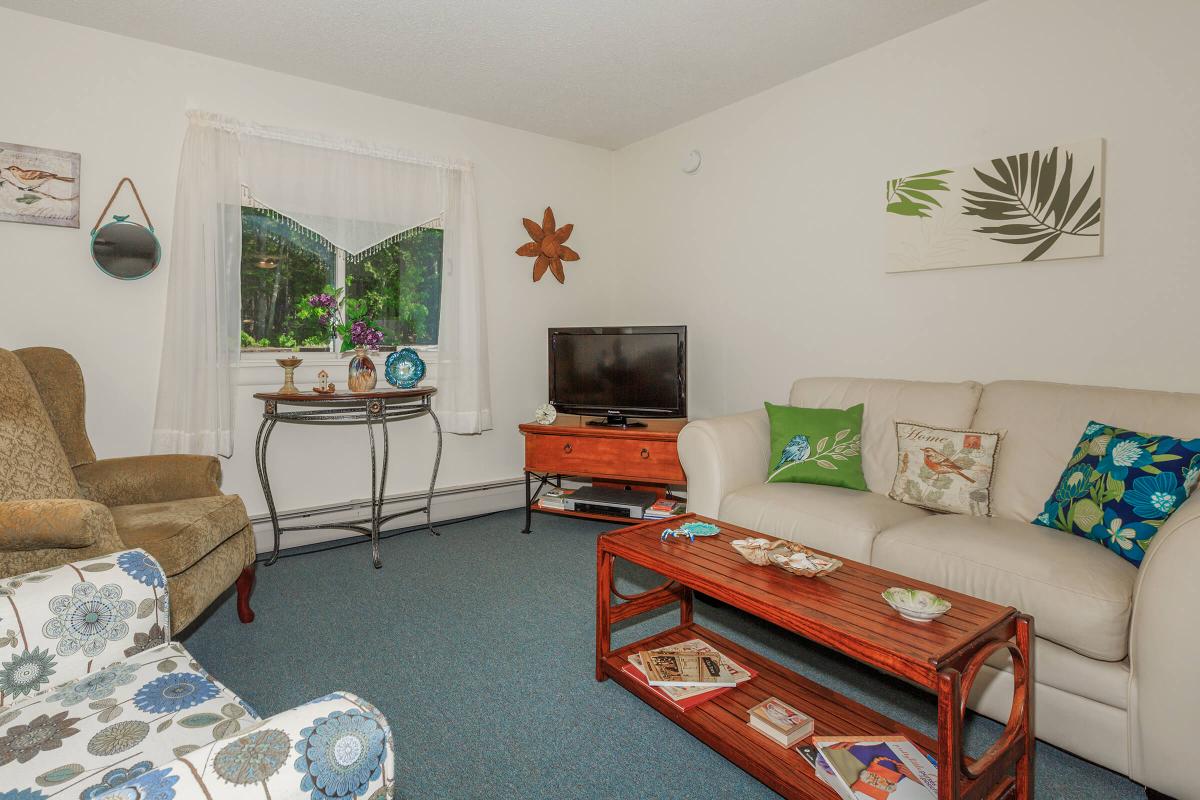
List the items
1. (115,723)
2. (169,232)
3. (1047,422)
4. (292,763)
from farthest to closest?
(169,232) → (1047,422) → (115,723) → (292,763)

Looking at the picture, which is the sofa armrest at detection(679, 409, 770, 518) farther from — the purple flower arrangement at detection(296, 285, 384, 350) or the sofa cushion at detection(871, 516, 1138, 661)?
the purple flower arrangement at detection(296, 285, 384, 350)

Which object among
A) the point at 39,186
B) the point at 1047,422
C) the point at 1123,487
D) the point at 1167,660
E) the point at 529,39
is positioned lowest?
the point at 1167,660

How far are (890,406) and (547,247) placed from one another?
2469 millimetres

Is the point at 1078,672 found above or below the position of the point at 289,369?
below

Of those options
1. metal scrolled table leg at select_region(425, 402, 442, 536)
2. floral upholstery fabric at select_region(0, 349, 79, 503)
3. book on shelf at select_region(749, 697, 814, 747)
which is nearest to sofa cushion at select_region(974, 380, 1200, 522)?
book on shelf at select_region(749, 697, 814, 747)

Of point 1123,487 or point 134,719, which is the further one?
point 1123,487

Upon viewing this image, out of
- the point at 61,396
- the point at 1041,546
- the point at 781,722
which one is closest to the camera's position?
the point at 781,722

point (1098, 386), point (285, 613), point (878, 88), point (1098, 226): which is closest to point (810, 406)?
point (1098, 386)

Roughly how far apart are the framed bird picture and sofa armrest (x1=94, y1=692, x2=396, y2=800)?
316 cm

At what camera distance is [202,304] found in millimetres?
3057

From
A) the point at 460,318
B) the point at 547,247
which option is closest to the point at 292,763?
the point at 460,318

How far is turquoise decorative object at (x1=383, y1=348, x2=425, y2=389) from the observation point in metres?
3.47

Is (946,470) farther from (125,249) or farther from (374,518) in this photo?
(125,249)

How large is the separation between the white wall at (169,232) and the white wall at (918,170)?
1040 mm
